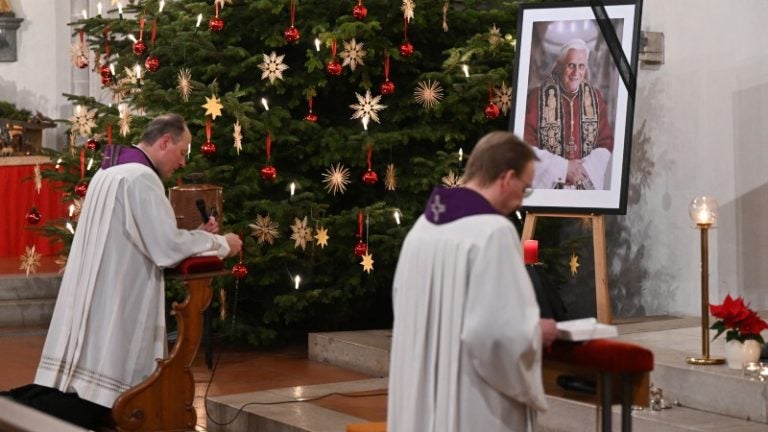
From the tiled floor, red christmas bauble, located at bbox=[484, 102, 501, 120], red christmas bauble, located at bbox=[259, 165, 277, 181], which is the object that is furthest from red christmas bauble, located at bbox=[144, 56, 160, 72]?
red christmas bauble, located at bbox=[484, 102, 501, 120]

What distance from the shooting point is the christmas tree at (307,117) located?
8.80 m

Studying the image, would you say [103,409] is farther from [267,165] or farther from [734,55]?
[734,55]

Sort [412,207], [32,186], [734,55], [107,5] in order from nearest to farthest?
[734,55]
[412,207]
[32,186]
[107,5]

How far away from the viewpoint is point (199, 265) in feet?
21.1

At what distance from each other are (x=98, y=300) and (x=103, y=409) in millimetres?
540

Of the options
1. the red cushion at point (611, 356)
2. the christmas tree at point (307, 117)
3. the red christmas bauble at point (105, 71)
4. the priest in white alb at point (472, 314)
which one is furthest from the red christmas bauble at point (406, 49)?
the red cushion at point (611, 356)

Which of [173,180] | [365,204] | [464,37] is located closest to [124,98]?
[173,180]

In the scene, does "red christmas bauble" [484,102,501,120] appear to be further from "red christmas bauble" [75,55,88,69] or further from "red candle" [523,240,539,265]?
"red christmas bauble" [75,55,88,69]

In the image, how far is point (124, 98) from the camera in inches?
368

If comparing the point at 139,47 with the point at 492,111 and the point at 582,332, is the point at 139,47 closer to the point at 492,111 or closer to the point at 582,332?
the point at 492,111

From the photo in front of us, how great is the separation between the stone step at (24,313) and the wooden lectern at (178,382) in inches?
183

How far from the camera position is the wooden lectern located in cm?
630

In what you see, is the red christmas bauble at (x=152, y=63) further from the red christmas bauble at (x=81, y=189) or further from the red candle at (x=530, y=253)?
the red candle at (x=530, y=253)

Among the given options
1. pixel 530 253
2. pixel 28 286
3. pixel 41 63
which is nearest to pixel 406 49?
pixel 530 253
